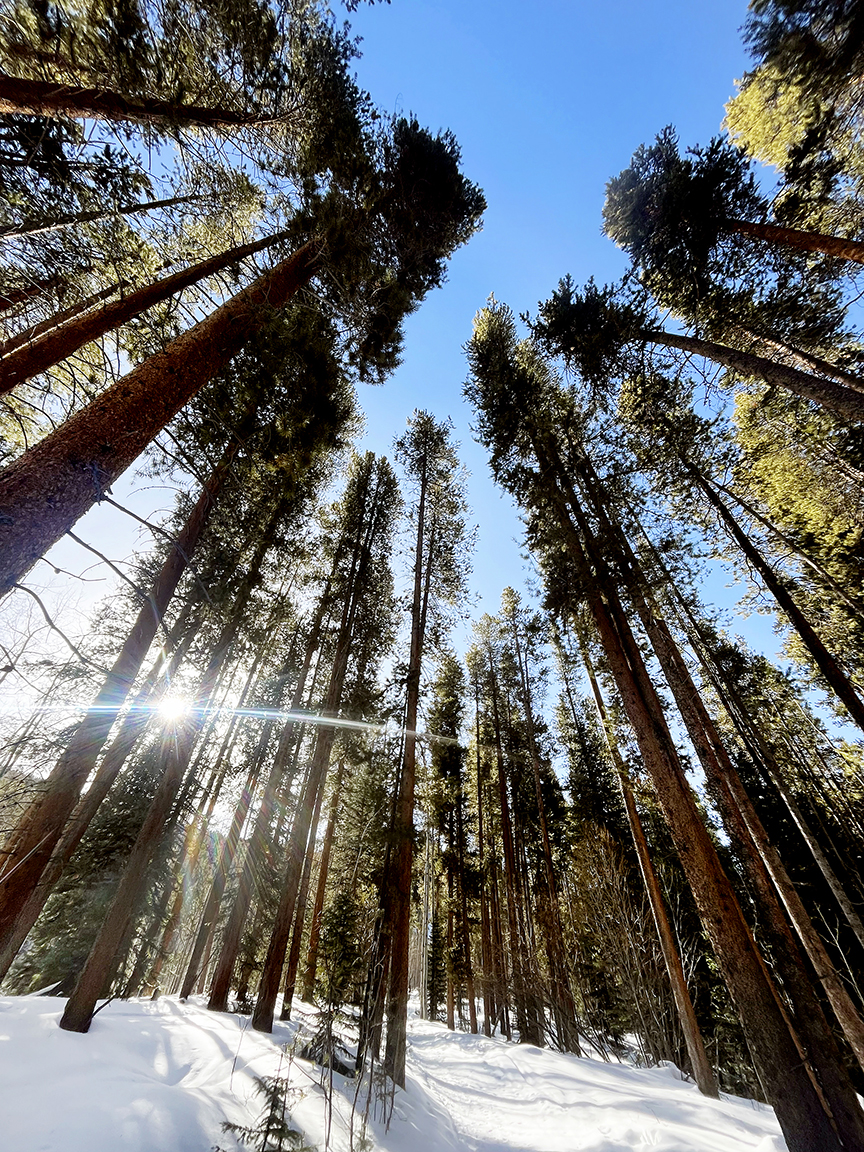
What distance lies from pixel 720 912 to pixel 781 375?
6761 mm

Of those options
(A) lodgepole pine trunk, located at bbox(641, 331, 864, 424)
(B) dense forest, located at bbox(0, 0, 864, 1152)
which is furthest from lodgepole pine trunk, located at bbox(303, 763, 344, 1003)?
(A) lodgepole pine trunk, located at bbox(641, 331, 864, 424)

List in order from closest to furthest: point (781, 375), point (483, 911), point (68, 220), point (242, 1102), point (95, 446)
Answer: point (95, 446) < point (242, 1102) < point (68, 220) < point (781, 375) < point (483, 911)

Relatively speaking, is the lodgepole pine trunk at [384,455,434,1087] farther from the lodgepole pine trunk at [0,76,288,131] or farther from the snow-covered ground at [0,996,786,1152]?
the lodgepole pine trunk at [0,76,288,131]

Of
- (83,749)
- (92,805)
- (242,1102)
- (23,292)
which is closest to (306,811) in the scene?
(92,805)

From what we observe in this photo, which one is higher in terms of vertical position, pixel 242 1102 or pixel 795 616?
pixel 795 616

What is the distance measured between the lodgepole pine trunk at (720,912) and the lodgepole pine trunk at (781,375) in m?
3.53

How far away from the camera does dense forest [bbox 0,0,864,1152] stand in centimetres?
387

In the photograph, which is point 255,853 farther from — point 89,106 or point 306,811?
point 89,106

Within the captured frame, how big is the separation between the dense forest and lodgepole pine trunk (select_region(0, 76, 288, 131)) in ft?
0.13

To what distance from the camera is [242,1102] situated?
3.78 m

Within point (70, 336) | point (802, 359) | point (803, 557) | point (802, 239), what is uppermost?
point (802, 239)

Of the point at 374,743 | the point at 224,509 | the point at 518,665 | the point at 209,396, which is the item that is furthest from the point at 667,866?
the point at 209,396

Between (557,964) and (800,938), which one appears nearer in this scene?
(800,938)

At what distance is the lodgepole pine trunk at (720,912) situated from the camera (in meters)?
3.62
